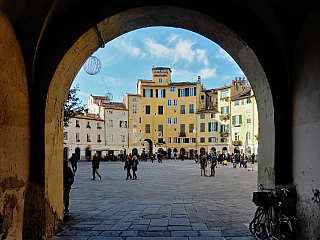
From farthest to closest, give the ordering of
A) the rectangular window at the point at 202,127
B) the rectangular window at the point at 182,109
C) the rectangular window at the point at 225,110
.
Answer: the rectangular window at the point at 182,109 → the rectangular window at the point at 202,127 → the rectangular window at the point at 225,110

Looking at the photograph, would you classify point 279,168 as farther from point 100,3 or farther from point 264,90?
point 100,3

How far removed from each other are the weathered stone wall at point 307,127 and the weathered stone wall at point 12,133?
408 cm

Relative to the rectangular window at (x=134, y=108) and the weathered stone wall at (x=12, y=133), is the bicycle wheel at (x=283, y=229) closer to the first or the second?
the weathered stone wall at (x=12, y=133)

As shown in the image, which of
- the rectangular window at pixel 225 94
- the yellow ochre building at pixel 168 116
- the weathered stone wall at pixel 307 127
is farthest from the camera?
the yellow ochre building at pixel 168 116

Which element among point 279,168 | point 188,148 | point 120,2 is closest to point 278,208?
point 279,168

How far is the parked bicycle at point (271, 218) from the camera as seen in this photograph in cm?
458

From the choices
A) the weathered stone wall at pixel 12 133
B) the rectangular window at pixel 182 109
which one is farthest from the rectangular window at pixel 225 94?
the weathered stone wall at pixel 12 133

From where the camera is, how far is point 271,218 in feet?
16.7

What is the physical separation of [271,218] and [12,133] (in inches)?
165

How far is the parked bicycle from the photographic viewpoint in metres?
4.58

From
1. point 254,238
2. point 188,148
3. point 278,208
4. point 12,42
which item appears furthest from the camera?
point 188,148

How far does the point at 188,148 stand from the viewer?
57.2m

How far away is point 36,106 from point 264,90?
383cm

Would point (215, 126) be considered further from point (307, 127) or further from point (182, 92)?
point (307, 127)
